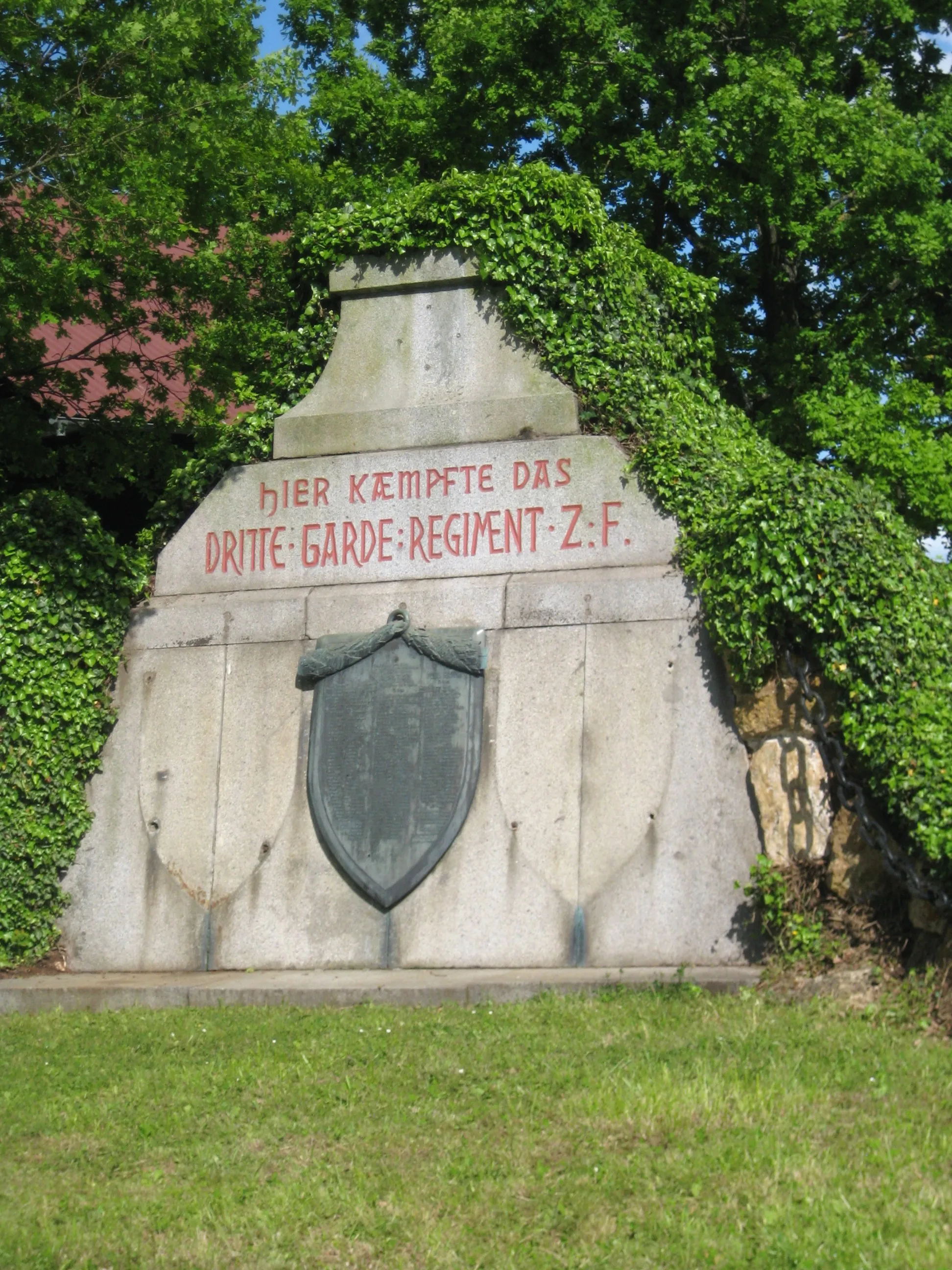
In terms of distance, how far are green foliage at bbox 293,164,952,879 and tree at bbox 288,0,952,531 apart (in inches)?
123

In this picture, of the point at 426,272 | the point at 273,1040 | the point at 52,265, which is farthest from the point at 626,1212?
the point at 52,265

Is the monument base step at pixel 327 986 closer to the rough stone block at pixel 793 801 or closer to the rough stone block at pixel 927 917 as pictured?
the rough stone block at pixel 793 801

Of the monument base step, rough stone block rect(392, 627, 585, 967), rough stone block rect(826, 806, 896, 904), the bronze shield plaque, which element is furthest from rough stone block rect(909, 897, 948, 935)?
the bronze shield plaque

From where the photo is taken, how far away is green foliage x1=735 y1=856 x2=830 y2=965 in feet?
24.7

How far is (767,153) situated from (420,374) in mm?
5611

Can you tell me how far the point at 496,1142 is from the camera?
5.59m

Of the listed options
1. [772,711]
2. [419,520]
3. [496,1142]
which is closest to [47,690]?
[419,520]

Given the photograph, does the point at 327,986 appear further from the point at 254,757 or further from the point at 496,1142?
the point at 496,1142

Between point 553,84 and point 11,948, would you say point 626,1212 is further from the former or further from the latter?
point 553,84

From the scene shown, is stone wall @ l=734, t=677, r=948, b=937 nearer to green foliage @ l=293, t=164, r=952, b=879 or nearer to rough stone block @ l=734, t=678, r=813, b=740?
rough stone block @ l=734, t=678, r=813, b=740

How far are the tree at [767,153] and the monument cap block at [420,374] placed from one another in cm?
438

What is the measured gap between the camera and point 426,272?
9.92 m

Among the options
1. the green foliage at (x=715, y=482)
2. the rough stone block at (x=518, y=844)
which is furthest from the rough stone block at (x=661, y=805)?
the green foliage at (x=715, y=482)

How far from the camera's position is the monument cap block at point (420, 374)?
31.1 feet
